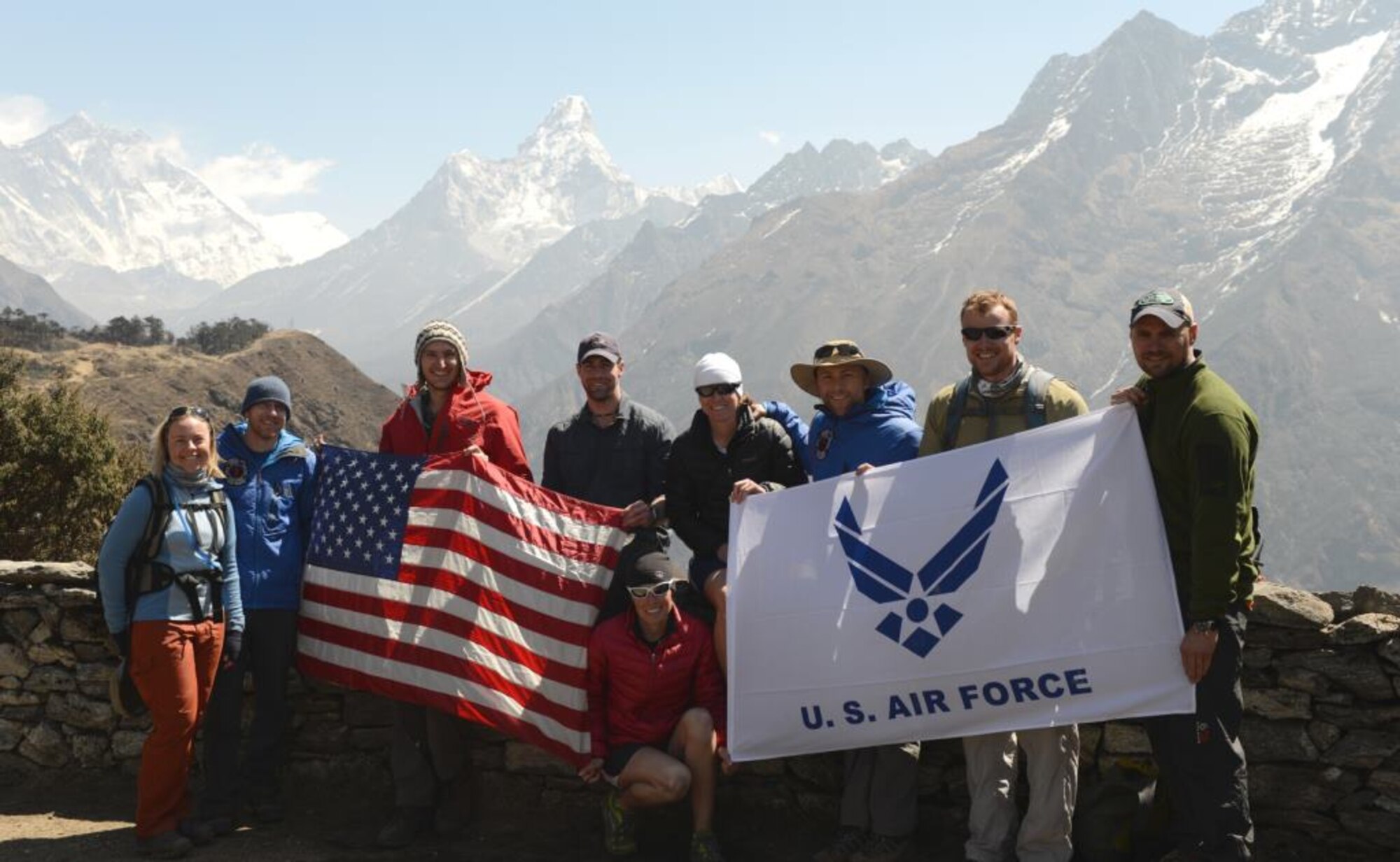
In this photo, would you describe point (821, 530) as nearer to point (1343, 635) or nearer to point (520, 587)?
point (520, 587)

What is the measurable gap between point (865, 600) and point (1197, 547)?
1855 millimetres

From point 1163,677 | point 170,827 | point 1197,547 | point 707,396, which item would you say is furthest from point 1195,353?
point 170,827

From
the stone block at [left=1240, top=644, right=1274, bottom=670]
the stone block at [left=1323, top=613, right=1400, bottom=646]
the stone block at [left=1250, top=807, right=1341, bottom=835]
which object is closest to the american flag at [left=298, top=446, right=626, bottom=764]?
the stone block at [left=1240, top=644, right=1274, bottom=670]

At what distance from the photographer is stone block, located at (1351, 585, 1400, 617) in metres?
6.39

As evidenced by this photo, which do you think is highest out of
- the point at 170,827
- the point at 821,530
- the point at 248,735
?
the point at 821,530

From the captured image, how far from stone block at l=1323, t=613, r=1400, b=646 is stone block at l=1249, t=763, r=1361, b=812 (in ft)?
2.38

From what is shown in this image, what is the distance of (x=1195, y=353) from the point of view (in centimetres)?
580

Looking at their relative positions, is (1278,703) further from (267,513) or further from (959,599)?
(267,513)

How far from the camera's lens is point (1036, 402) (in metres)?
6.34

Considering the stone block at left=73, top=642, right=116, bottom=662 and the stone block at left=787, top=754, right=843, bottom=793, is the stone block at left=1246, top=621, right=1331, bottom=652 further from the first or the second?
the stone block at left=73, top=642, right=116, bottom=662

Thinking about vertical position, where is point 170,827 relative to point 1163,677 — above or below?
below

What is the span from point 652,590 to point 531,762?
192 cm

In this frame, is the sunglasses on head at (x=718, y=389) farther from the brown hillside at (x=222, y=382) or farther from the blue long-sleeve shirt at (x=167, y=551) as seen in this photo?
the brown hillside at (x=222, y=382)

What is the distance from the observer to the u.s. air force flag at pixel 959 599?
5895 mm
